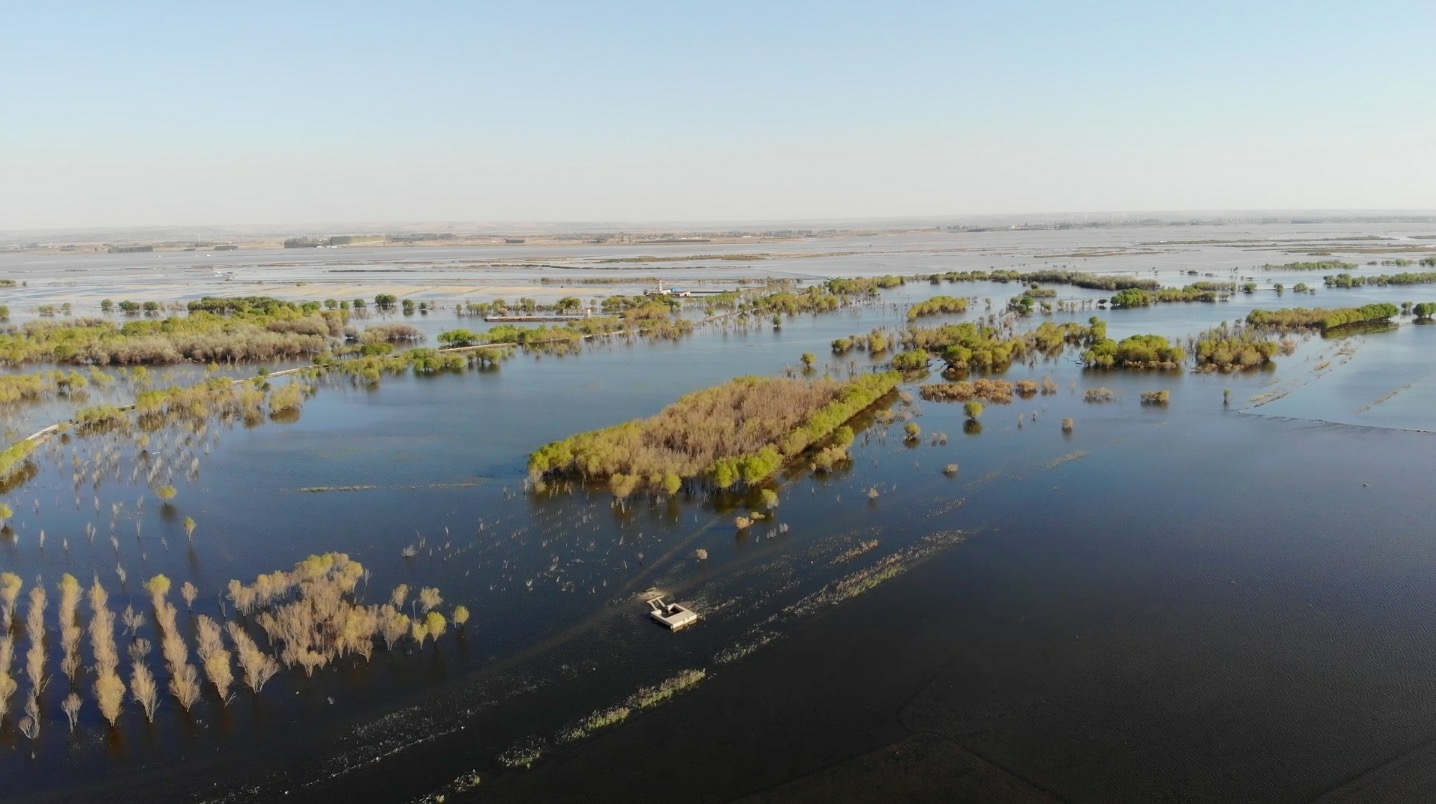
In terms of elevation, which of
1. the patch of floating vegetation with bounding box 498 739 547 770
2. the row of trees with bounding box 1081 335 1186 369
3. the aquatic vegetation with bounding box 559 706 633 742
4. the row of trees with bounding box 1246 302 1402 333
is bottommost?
the patch of floating vegetation with bounding box 498 739 547 770

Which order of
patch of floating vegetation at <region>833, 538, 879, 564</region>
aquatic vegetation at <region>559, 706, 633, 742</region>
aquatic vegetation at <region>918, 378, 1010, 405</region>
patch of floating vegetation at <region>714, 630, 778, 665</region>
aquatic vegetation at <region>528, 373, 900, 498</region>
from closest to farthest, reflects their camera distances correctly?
1. aquatic vegetation at <region>559, 706, 633, 742</region>
2. patch of floating vegetation at <region>714, 630, 778, 665</region>
3. patch of floating vegetation at <region>833, 538, 879, 564</region>
4. aquatic vegetation at <region>528, 373, 900, 498</region>
5. aquatic vegetation at <region>918, 378, 1010, 405</region>

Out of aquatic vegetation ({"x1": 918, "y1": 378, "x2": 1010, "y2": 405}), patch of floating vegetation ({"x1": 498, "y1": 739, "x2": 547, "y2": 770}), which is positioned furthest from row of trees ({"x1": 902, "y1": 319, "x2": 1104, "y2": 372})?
patch of floating vegetation ({"x1": 498, "y1": 739, "x2": 547, "y2": 770})

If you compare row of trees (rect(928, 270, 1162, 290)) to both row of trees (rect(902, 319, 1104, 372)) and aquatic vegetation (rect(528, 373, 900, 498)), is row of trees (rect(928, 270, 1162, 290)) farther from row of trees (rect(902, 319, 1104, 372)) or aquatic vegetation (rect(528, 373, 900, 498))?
aquatic vegetation (rect(528, 373, 900, 498))

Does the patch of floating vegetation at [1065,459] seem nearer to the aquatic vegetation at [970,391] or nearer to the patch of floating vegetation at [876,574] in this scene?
the patch of floating vegetation at [876,574]

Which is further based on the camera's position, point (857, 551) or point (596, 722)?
point (857, 551)

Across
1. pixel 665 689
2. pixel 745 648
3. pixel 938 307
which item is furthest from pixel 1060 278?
pixel 665 689

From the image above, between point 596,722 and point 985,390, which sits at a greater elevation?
point 985,390

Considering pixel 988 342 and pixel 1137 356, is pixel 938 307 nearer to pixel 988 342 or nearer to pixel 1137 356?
pixel 988 342

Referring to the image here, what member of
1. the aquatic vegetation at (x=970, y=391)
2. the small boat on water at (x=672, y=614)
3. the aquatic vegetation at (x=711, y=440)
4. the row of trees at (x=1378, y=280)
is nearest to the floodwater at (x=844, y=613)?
the small boat on water at (x=672, y=614)

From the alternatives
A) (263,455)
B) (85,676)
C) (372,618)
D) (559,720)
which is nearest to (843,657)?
(559,720)
